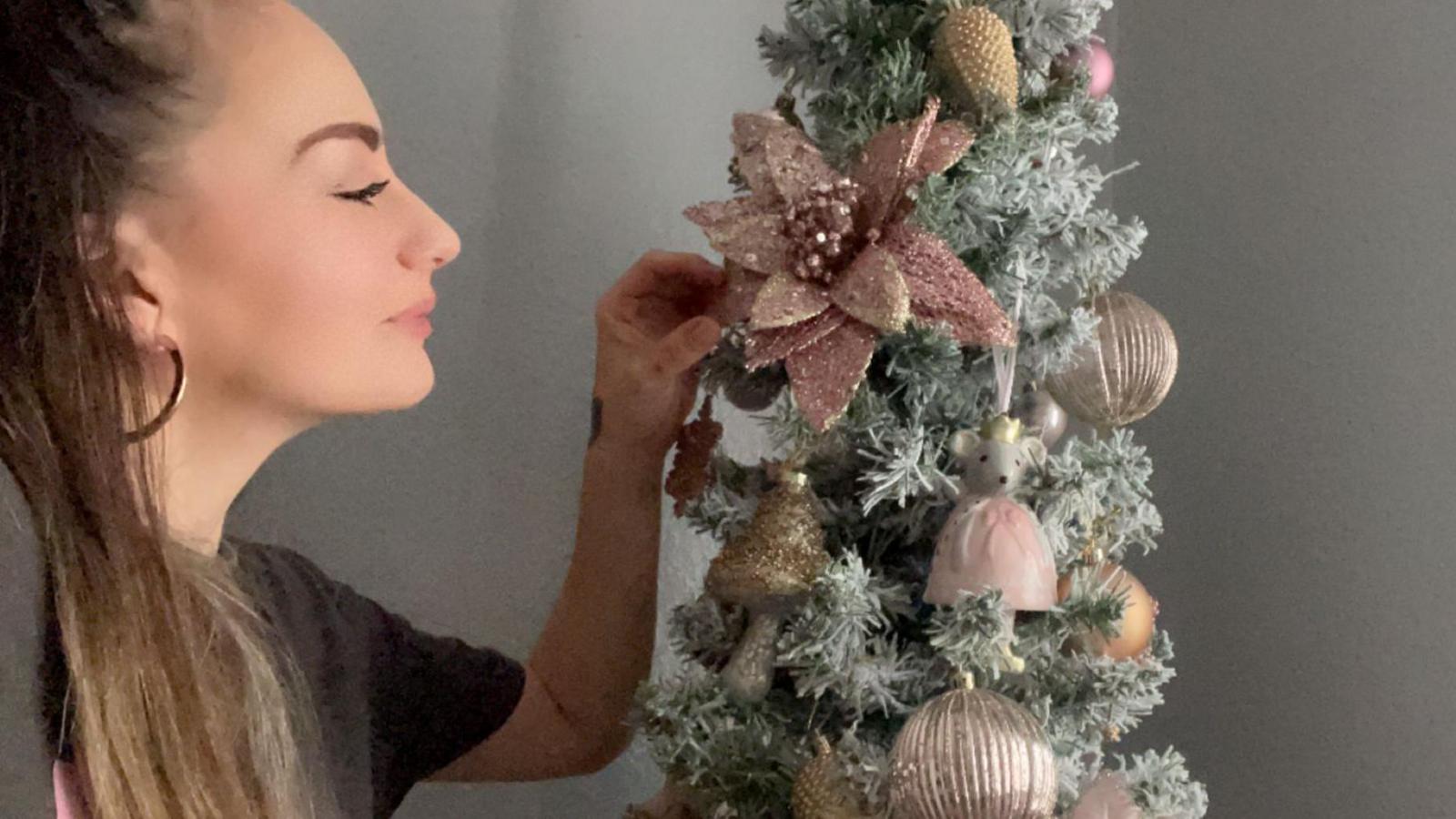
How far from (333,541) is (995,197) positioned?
0.49 meters

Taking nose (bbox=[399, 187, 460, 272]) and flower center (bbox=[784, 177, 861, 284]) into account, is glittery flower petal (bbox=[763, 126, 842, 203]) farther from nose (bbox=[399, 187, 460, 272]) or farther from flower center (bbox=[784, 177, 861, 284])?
nose (bbox=[399, 187, 460, 272])

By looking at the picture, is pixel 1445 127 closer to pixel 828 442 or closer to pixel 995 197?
pixel 995 197

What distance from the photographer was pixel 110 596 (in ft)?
1.55

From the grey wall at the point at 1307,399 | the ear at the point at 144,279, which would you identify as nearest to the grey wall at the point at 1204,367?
the grey wall at the point at 1307,399

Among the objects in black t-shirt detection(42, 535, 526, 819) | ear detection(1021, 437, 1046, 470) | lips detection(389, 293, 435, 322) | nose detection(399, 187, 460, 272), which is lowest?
black t-shirt detection(42, 535, 526, 819)

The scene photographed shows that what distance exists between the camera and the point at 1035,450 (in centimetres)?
57

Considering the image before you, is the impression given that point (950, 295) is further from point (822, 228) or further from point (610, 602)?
point (610, 602)

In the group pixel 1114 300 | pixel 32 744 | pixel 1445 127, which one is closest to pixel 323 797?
pixel 32 744

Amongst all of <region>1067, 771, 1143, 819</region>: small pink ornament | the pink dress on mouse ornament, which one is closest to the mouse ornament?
the pink dress on mouse ornament

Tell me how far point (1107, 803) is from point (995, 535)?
161 millimetres

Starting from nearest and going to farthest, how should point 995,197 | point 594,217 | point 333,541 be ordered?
1. point 995,197
2. point 333,541
3. point 594,217

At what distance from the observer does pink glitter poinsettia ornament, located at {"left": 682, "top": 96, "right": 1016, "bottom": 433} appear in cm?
55

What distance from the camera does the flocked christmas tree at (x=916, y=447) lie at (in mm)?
543

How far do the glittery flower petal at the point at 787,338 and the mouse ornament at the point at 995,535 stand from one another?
0.29 ft
